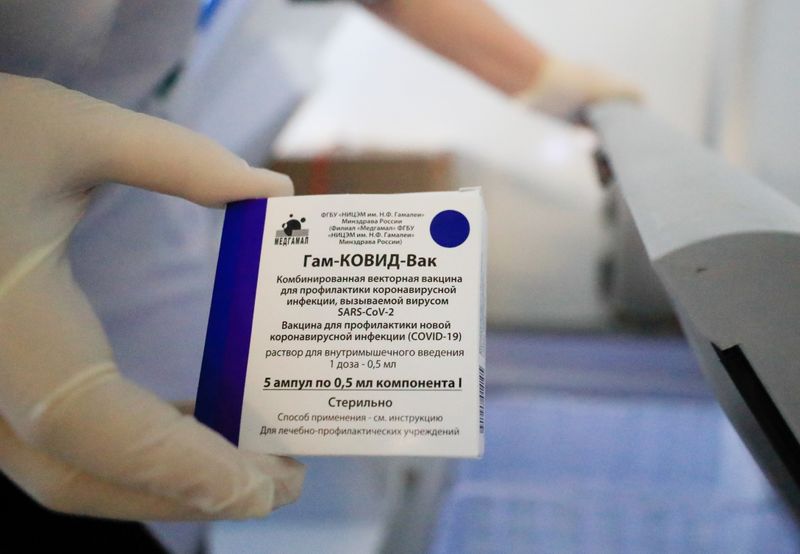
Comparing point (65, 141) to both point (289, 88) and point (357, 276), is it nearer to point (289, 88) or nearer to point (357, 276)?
point (357, 276)

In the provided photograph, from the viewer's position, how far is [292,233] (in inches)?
17.5

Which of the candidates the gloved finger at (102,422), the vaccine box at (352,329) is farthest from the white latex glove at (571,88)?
the gloved finger at (102,422)

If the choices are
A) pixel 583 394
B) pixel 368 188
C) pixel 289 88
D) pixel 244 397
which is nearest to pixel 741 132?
pixel 583 394

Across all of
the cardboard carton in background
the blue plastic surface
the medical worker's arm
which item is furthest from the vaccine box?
the cardboard carton in background

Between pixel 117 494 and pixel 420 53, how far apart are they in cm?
148

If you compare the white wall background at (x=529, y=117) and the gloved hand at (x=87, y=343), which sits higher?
the white wall background at (x=529, y=117)

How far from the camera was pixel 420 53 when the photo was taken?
1.70 metres

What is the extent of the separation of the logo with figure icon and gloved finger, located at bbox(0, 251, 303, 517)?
0.14 metres

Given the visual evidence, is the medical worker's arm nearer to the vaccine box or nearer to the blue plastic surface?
the blue plastic surface

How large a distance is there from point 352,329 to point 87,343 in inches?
7.7

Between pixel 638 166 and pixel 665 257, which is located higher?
pixel 638 166

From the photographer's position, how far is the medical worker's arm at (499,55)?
3.34 ft

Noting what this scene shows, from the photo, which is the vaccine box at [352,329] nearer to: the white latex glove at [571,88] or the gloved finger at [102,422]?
A: the gloved finger at [102,422]

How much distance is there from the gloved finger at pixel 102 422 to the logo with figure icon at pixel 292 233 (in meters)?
0.14
